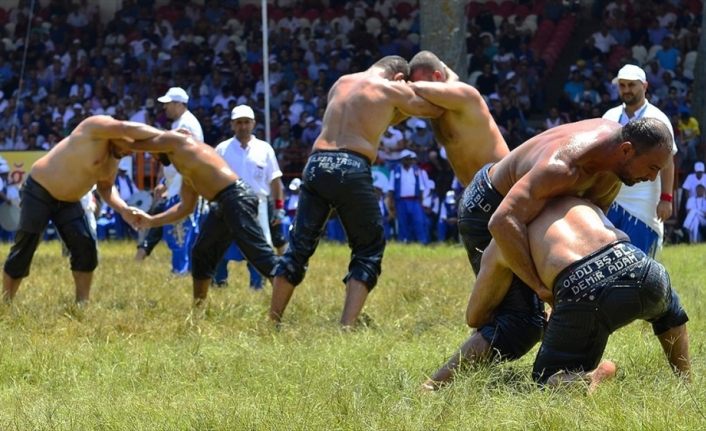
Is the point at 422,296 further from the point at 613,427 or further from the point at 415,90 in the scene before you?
the point at 613,427

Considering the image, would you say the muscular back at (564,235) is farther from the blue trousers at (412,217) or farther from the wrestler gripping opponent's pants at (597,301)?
the blue trousers at (412,217)

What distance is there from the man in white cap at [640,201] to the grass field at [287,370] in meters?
0.51

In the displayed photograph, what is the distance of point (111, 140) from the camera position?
9.12 metres

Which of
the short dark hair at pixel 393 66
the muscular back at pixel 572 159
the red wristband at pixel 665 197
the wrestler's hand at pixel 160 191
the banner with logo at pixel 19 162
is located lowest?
the banner with logo at pixel 19 162

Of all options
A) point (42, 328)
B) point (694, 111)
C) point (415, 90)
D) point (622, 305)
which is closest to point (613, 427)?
point (622, 305)

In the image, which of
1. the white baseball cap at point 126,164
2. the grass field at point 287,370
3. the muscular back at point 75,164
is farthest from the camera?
the white baseball cap at point 126,164

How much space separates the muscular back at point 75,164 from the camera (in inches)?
359

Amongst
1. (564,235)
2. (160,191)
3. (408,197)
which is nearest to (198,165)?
(160,191)

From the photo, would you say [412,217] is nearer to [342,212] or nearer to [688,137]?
[688,137]

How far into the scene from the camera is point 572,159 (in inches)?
203

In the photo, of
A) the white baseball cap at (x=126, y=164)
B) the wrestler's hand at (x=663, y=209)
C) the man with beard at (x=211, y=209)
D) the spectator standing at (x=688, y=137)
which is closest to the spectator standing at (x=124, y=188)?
the white baseball cap at (x=126, y=164)

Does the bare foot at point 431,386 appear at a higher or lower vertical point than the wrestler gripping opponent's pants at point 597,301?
lower

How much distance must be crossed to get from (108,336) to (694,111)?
14476mm

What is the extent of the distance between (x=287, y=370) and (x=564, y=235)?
1.59 metres
